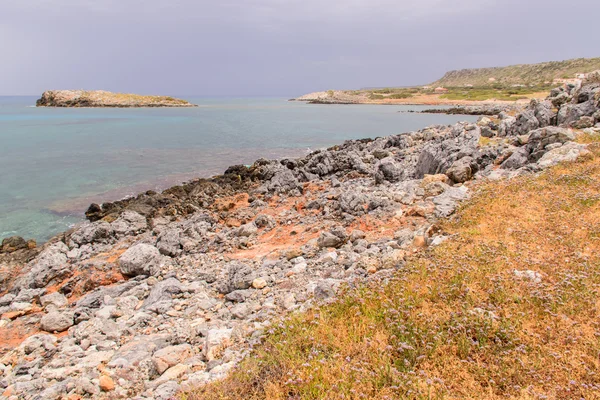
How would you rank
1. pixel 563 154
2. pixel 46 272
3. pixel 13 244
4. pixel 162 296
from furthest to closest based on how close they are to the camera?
pixel 13 244 → pixel 563 154 → pixel 46 272 → pixel 162 296

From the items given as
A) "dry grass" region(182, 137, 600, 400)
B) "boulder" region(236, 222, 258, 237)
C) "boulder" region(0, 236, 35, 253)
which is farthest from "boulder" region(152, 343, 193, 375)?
"boulder" region(0, 236, 35, 253)

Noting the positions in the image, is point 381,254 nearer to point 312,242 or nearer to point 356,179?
point 312,242

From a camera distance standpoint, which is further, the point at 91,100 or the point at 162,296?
the point at 91,100

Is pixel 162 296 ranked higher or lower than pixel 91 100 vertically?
lower

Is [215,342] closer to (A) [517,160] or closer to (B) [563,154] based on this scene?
(B) [563,154]

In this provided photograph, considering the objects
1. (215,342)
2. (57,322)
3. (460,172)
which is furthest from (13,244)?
(460,172)

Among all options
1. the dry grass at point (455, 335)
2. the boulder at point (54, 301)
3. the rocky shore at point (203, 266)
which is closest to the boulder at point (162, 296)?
the rocky shore at point (203, 266)

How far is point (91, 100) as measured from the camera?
147875 millimetres

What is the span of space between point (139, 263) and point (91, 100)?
165 m

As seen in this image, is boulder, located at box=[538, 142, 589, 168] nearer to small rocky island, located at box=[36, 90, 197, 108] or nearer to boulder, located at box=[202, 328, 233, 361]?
boulder, located at box=[202, 328, 233, 361]

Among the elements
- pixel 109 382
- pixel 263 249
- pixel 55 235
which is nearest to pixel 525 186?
pixel 263 249

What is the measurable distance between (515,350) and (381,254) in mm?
4527

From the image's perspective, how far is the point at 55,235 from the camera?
19.1 m

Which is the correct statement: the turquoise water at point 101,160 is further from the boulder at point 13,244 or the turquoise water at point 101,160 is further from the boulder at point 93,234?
the boulder at point 93,234
